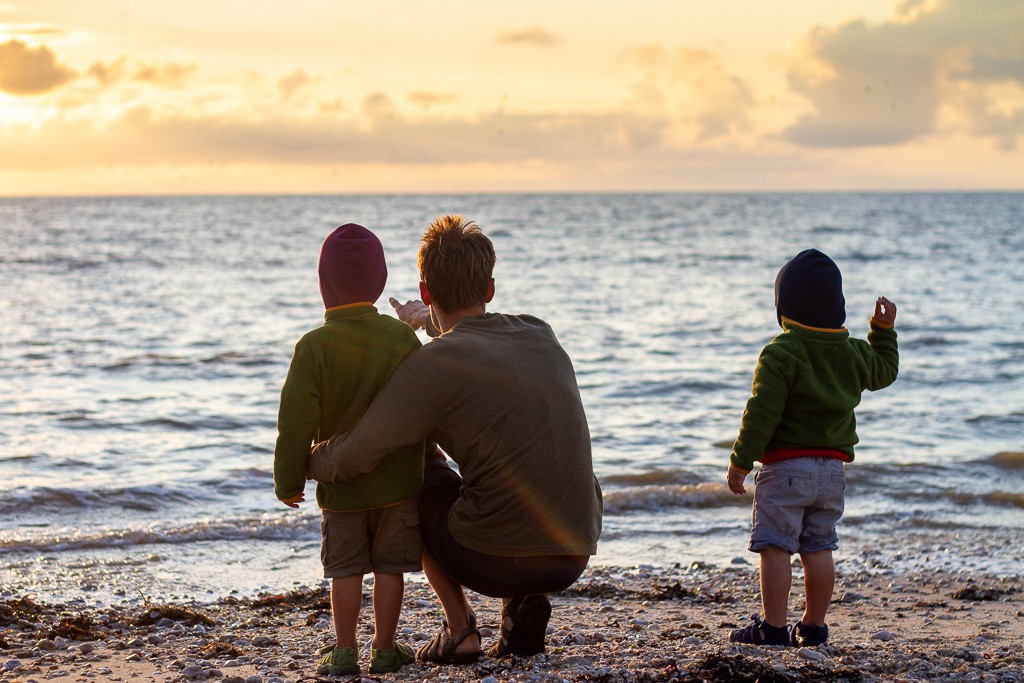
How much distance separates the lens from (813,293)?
12.7 feet

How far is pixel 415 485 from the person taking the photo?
3574 millimetres

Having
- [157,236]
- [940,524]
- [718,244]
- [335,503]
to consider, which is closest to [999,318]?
[940,524]

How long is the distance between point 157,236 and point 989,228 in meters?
45.2

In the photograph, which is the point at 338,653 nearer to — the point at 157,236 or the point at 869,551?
the point at 869,551

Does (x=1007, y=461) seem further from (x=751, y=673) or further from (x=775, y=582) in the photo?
(x=751, y=673)

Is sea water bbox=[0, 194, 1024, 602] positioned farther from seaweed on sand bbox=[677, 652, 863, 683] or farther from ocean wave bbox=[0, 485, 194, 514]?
seaweed on sand bbox=[677, 652, 863, 683]

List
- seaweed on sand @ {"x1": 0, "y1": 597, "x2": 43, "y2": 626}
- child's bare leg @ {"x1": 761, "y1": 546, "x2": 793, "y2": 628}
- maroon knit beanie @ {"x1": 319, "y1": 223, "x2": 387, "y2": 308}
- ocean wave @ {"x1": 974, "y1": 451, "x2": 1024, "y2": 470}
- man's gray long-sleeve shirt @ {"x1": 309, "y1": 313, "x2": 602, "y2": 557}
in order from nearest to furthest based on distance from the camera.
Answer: man's gray long-sleeve shirt @ {"x1": 309, "y1": 313, "x2": 602, "y2": 557}
maroon knit beanie @ {"x1": 319, "y1": 223, "x2": 387, "y2": 308}
child's bare leg @ {"x1": 761, "y1": 546, "x2": 793, "y2": 628}
seaweed on sand @ {"x1": 0, "y1": 597, "x2": 43, "y2": 626}
ocean wave @ {"x1": 974, "y1": 451, "x2": 1024, "y2": 470}

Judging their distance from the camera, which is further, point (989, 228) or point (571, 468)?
point (989, 228)

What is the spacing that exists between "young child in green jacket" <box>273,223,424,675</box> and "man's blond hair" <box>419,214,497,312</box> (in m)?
0.19

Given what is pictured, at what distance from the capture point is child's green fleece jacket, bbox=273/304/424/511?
11.1ft

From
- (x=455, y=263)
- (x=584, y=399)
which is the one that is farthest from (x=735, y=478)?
A: (x=584, y=399)

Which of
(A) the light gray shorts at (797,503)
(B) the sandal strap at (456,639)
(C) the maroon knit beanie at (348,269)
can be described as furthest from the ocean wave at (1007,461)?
(C) the maroon knit beanie at (348,269)

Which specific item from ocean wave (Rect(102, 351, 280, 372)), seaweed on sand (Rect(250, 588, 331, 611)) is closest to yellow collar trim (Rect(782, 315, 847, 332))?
seaweed on sand (Rect(250, 588, 331, 611))

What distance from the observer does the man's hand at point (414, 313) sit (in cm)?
388
